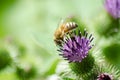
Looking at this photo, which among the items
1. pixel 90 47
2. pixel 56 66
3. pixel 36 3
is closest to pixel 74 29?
pixel 90 47

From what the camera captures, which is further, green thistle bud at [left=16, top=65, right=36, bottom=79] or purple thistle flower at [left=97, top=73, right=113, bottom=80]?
green thistle bud at [left=16, top=65, right=36, bottom=79]

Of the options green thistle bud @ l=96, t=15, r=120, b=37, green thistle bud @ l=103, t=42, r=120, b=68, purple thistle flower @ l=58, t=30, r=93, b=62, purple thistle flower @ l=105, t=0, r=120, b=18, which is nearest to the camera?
purple thistle flower @ l=58, t=30, r=93, b=62

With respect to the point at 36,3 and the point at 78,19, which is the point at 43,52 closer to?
the point at 78,19

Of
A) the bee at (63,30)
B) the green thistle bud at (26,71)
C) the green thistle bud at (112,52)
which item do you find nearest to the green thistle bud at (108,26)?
the green thistle bud at (112,52)

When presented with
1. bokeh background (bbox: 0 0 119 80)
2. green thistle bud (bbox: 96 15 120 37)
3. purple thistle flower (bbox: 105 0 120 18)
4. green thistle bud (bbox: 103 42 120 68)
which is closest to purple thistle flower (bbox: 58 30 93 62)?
bokeh background (bbox: 0 0 119 80)

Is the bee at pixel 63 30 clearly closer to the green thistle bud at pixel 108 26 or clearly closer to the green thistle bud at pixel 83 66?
the green thistle bud at pixel 83 66

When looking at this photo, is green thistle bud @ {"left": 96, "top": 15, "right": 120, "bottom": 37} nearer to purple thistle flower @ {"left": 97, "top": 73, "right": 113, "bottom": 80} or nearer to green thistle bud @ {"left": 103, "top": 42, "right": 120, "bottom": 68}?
green thistle bud @ {"left": 103, "top": 42, "right": 120, "bottom": 68}

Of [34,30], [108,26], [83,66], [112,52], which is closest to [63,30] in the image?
[83,66]
